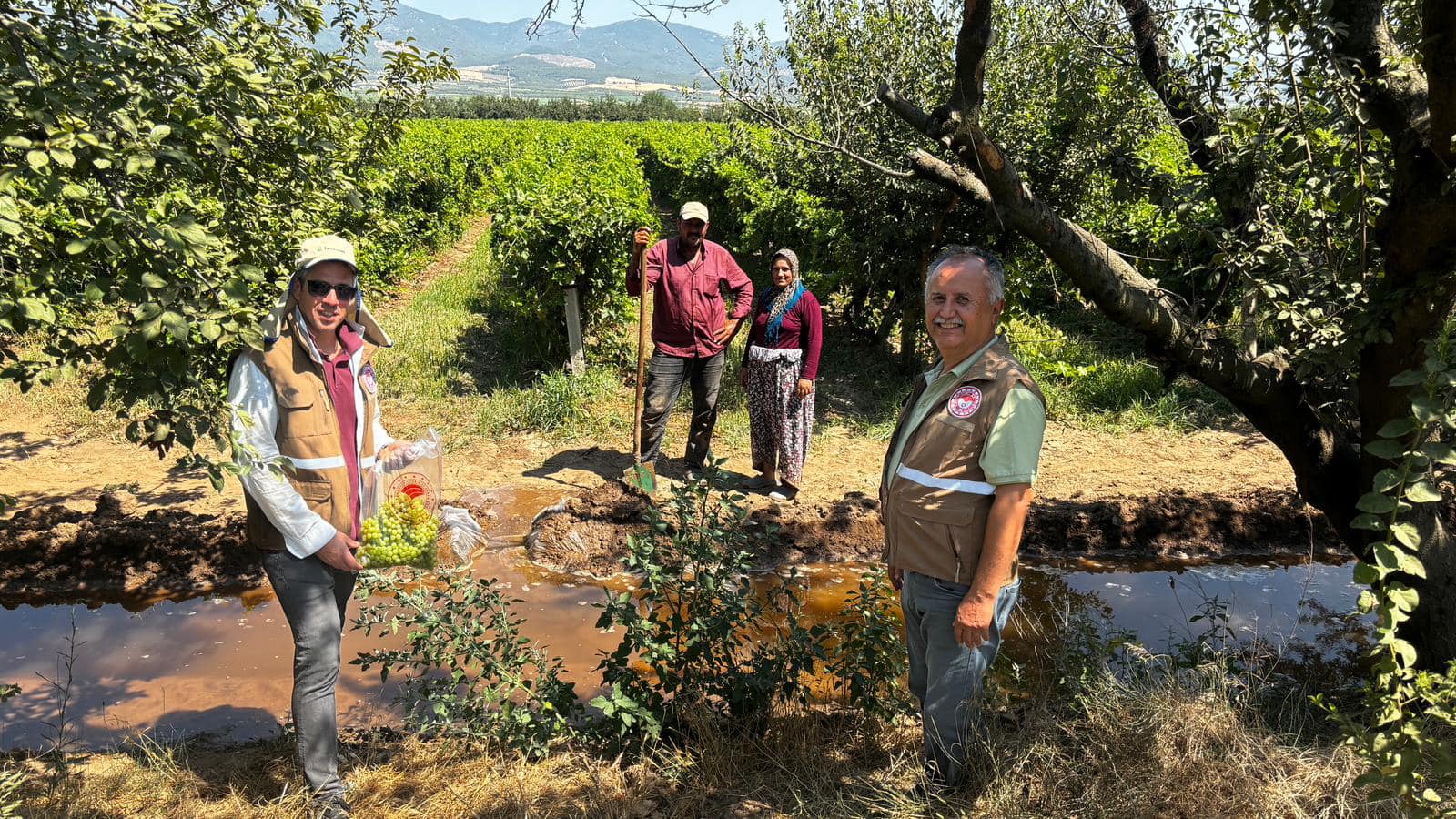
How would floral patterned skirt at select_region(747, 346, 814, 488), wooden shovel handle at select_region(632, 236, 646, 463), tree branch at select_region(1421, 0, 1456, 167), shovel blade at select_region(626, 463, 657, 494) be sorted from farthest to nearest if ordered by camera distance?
1. wooden shovel handle at select_region(632, 236, 646, 463)
2. floral patterned skirt at select_region(747, 346, 814, 488)
3. shovel blade at select_region(626, 463, 657, 494)
4. tree branch at select_region(1421, 0, 1456, 167)

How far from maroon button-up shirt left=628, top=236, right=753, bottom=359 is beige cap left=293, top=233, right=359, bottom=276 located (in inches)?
128

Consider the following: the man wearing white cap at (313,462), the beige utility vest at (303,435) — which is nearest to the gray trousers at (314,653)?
the man wearing white cap at (313,462)

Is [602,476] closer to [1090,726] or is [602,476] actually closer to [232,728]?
[232,728]

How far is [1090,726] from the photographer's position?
305cm

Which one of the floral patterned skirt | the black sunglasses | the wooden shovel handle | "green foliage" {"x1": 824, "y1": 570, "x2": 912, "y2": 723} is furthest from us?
the wooden shovel handle

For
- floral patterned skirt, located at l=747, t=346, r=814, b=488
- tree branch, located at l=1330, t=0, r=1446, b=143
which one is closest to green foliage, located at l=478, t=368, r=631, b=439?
floral patterned skirt, located at l=747, t=346, r=814, b=488

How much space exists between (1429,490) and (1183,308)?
179 cm

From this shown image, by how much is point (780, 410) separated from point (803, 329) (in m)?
0.56

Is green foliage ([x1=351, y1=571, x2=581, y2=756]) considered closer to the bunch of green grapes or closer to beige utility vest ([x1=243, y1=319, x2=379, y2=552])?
the bunch of green grapes

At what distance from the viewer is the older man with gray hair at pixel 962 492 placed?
2418mm

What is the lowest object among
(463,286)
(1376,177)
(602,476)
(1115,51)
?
(602,476)

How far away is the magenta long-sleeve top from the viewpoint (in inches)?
230

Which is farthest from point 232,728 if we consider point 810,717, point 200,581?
point 810,717

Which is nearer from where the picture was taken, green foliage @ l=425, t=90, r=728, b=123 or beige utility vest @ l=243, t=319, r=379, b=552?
beige utility vest @ l=243, t=319, r=379, b=552
